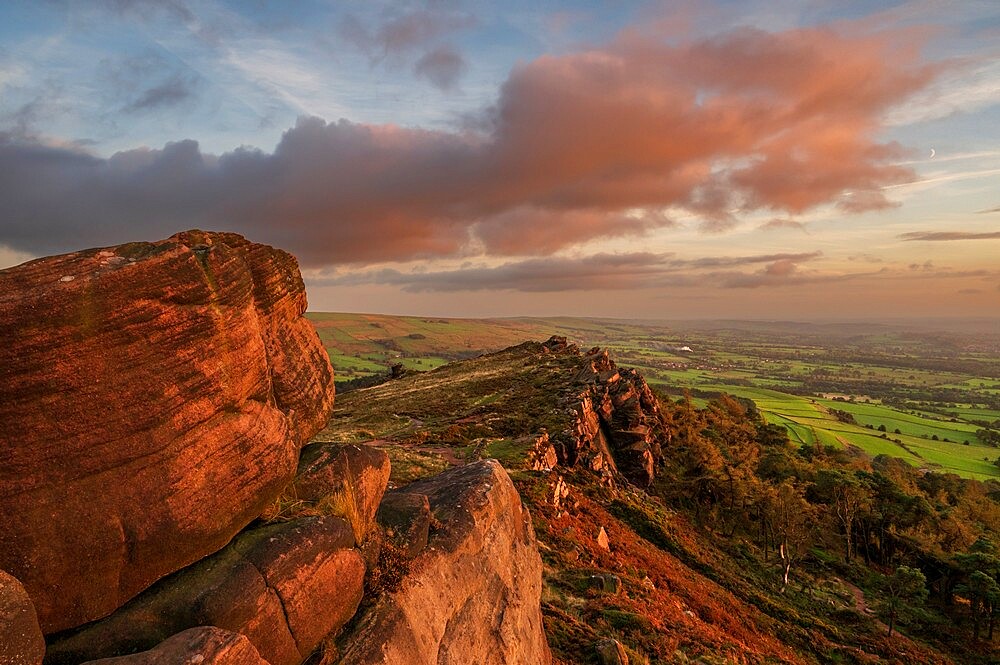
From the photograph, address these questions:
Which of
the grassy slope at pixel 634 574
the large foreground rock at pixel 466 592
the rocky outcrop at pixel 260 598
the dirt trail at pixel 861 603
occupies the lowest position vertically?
the dirt trail at pixel 861 603

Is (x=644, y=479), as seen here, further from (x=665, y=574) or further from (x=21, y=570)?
(x=21, y=570)

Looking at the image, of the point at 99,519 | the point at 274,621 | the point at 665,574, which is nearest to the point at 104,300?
the point at 99,519

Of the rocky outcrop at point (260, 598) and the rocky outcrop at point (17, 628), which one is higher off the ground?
the rocky outcrop at point (17, 628)

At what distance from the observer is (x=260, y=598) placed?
8055 mm

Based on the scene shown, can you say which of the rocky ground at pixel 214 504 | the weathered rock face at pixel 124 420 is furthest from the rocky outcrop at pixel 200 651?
the weathered rock face at pixel 124 420

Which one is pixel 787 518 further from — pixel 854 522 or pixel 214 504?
pixel 214 504

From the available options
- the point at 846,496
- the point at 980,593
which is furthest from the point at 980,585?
the point at 846,496

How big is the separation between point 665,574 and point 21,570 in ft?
96.6

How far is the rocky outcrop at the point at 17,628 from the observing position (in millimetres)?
5644

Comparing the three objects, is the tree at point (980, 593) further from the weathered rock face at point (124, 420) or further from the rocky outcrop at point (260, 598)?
the weathered rock face at point (124, 420)

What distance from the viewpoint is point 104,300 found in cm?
749

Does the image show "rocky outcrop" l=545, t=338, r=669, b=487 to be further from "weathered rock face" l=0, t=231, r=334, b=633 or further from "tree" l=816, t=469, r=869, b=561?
"weathered rock face" l=0, t=231, r=334, b=633

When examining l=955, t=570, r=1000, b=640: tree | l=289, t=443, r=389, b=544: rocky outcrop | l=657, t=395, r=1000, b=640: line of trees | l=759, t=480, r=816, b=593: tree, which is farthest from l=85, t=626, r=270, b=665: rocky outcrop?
l=955, t=570, r=1000, b=640: tree

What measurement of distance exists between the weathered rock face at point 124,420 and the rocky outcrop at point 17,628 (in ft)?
3.35
